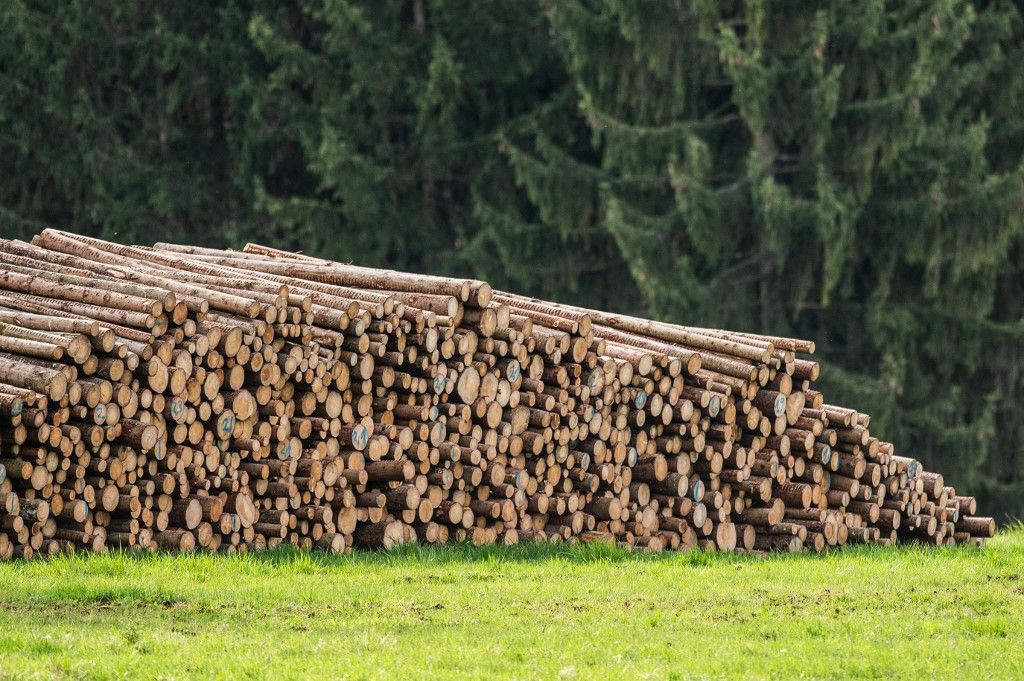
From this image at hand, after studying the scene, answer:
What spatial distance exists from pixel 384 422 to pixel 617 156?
551 inches

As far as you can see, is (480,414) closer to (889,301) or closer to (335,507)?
(335,507)

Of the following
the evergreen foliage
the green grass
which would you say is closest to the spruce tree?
the evergreen foliage

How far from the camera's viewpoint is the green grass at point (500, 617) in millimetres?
7852

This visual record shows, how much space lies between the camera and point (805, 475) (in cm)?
1395

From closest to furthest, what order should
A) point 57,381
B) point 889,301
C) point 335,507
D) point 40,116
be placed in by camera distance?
point 57,381
point 335,507
point 889,301
point 40,116

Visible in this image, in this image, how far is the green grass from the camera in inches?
309

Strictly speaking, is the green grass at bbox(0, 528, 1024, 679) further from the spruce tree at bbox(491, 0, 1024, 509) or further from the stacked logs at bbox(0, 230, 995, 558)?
the spruce tree at bbox(491, 0, 1024, 509)

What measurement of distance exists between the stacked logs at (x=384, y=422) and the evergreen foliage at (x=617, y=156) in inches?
422

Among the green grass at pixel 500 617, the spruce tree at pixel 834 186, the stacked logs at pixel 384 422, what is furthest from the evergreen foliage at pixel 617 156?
the green grass at pixel 500 617

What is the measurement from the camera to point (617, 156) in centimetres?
2541

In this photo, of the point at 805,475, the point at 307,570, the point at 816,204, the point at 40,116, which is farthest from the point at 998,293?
the point at 307,570

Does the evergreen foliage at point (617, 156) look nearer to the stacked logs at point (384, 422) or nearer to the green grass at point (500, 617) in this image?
the stacked logs at point (384, 422)

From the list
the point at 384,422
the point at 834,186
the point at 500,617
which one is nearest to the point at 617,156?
the point at 834,186

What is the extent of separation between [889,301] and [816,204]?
2.94 meters
